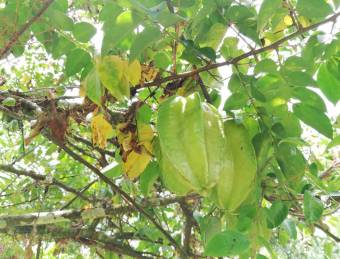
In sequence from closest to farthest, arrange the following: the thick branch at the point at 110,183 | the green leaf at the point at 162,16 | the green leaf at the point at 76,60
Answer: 1. the green leaf at the point at 162,16
2. the green leaf at the point at 76,60
3. the thick branch at the point at 110,183

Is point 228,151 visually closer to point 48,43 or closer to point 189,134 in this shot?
point 189,134

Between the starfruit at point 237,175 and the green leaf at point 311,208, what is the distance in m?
0.15

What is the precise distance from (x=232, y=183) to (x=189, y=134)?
178 millimetres

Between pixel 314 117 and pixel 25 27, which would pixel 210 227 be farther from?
pixel 25 27

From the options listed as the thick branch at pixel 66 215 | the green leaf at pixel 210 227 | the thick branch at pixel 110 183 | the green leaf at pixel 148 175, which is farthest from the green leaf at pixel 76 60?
the thick branch at pixel 66 215

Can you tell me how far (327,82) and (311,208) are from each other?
1.38 ft

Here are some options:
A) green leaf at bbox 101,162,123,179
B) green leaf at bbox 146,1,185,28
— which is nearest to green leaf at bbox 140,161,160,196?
green leaf at bbox 101,162,123,179

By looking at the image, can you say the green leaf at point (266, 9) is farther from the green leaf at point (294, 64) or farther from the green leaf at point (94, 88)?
the green leaf at point (94, 88)

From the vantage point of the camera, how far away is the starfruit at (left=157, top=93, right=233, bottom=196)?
1.12 meters

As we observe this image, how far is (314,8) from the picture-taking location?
1.22 m

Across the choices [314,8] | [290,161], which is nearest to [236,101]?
[290,161]

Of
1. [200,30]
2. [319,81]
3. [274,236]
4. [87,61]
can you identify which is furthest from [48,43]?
[274,236]

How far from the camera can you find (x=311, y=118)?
52.1 inches

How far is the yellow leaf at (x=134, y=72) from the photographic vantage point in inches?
55.7
